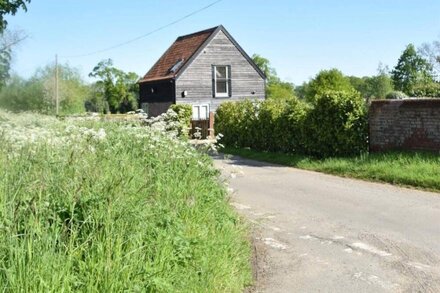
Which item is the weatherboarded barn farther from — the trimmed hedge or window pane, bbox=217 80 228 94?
the trimmed hedge

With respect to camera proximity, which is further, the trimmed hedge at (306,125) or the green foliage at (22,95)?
the green foliage at (22,95)

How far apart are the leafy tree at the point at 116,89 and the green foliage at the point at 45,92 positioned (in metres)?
7.12

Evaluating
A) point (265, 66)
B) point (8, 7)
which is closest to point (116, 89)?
point (265, 66)

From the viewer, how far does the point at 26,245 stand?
3.35 m

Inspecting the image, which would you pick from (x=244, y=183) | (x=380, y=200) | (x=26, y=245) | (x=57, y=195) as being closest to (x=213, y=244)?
(x=57, y=195)

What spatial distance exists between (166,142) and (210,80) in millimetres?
28685

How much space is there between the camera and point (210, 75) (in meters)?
36.0

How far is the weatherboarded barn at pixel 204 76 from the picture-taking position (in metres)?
35.1

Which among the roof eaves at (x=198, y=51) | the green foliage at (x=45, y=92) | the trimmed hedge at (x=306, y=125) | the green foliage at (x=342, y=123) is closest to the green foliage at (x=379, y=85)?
the green foliage at (x=45, y=92)

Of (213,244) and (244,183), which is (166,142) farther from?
(244,183)

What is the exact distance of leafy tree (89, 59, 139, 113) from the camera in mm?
75250

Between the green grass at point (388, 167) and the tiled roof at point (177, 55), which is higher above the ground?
A: the tiled roof at point (177, 55)

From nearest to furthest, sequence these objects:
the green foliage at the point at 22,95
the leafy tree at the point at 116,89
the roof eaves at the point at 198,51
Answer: the green foliage at the point at 22,95, the roof eaves at the point at 198,51, the leafy tree at the point at 116,89

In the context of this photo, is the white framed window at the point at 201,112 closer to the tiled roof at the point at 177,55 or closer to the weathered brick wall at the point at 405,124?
the tiled roof at the point at 177,55
